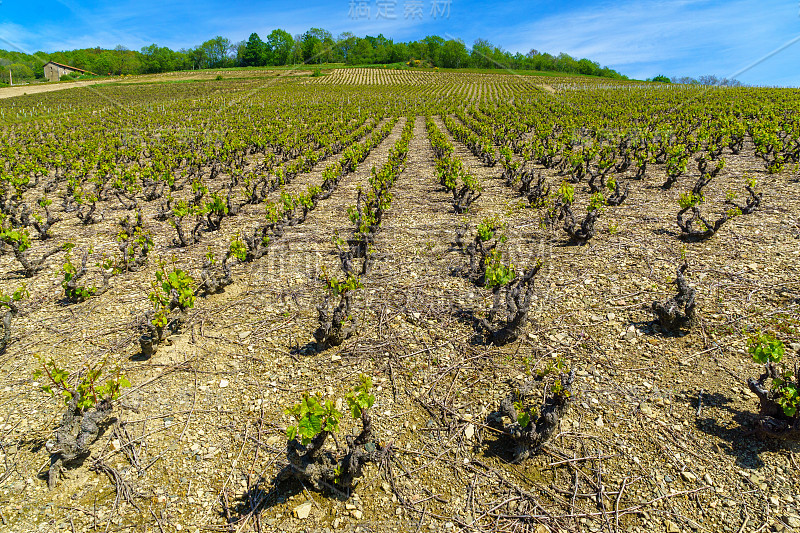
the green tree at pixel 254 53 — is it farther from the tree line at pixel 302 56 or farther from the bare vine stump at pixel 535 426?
the bare vine stump at pixel 535 426

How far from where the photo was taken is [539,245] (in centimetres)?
884

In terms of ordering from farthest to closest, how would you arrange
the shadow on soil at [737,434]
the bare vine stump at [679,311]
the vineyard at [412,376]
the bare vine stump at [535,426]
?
1. the bare vine stump at [679,311]
2. the bare vine stump at [535,426]
3. the shadow on soil at [737,434]
4. the vineyard at [412,376]

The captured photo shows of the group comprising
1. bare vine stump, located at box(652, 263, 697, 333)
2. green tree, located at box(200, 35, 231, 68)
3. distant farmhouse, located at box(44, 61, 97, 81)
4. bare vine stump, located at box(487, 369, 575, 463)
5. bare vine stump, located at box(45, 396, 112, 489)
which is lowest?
bare vine stump, located at box(45, 396, 112, 489)

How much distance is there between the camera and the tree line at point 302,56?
11619 centimetres

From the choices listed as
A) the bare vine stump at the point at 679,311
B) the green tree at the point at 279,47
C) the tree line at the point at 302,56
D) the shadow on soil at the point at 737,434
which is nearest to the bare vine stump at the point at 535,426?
the shadow on soil at the point at 737,434

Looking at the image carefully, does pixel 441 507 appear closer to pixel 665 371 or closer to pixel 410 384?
pixel 410 384

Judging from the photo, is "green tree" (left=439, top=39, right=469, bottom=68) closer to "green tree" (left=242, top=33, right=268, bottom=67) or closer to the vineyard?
"green tree" (left=242, top=33, right=268, bottom=67)

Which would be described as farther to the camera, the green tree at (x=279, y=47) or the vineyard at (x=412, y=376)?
the green tree at (x=279, y=47)

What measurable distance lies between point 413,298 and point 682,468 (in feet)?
13.7

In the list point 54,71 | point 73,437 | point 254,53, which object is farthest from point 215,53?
point 73,437

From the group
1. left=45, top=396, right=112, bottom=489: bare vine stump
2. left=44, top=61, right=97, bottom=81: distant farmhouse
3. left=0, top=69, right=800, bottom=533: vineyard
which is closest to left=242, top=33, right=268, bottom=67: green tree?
left=44, top=61, right=97, bottom=81: distant farmhouse

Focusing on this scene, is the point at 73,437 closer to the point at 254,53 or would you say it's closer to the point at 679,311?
the point at 679,311

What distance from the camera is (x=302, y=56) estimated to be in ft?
433

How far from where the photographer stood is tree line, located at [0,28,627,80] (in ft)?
381
